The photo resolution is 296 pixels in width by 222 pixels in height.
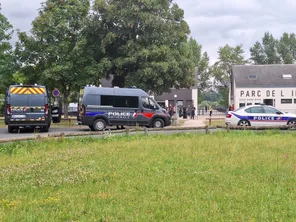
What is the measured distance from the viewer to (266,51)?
91500mm

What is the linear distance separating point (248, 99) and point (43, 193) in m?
46.1

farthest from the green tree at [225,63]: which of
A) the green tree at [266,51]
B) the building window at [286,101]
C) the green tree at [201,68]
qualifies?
the building window at [286,101]

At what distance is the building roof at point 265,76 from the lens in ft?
163

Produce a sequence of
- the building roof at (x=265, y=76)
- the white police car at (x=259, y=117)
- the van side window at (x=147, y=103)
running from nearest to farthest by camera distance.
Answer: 1. the white police car at (x=259, y=117)
2. the van side window at (x=147, y=103)
3. the building roof at (x=265, y=76)

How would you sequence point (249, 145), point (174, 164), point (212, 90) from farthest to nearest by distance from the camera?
point (212, 90), point (249, 145), point (174, 164)

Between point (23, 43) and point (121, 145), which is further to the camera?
point (23, 43)

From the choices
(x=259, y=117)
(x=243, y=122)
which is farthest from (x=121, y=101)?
(x=259, y=117)

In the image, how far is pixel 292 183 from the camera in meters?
7.13

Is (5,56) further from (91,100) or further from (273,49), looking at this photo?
(273,49)

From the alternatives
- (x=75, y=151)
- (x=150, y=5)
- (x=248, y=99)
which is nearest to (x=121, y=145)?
(x=75, y=151)

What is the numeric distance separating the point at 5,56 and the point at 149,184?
27.6m

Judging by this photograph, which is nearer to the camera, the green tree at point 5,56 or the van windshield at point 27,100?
the van windshield at point 27,100

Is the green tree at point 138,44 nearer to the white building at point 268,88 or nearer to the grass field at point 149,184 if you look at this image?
the grass field at point 149,184

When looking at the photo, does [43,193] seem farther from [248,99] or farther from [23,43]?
[248,99]
